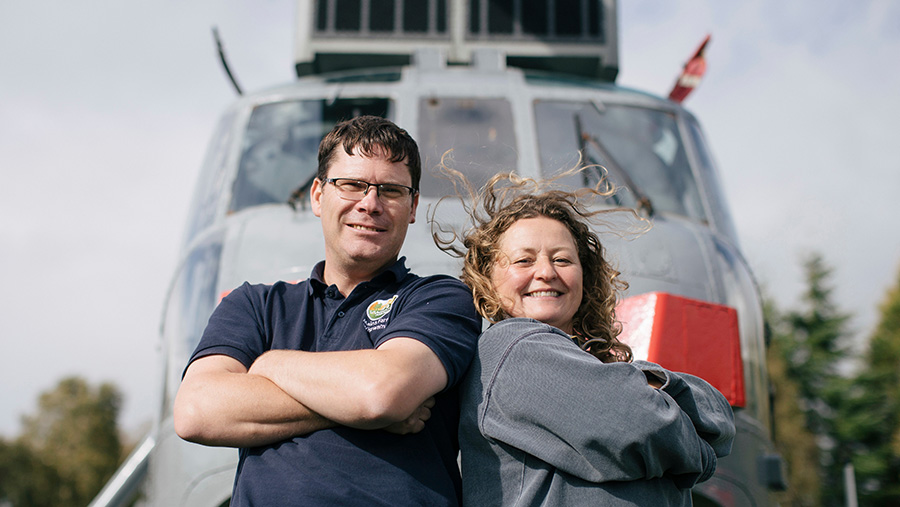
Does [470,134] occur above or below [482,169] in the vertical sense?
above

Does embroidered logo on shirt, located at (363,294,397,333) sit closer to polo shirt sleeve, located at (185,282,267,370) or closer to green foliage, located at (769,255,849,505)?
polo shirt sleeve, located at (185,282,267,370)

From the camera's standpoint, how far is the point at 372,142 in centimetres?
205

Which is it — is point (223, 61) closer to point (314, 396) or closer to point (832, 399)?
point (314, 396)

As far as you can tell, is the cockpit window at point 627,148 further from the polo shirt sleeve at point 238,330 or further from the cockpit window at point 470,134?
the polo shirt sleeve at point 238,330

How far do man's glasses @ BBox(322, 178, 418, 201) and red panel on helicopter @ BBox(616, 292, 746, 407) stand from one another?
1212mm

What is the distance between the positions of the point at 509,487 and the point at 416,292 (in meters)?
0.55

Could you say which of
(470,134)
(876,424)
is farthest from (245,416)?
(876,424)

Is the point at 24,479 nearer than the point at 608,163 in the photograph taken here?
No

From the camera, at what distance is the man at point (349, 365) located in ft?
5.44

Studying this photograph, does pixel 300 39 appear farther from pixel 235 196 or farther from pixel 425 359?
pixel 425 359

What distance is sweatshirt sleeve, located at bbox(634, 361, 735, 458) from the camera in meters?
1.76

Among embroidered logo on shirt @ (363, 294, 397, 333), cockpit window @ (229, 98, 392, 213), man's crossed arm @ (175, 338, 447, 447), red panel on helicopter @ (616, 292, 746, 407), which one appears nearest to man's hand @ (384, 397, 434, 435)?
man's crossed arm @ (175, 338, 447, 447)

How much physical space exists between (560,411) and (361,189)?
2.73 feet

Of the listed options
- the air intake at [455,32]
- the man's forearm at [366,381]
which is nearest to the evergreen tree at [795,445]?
the air intake at [455,32]
